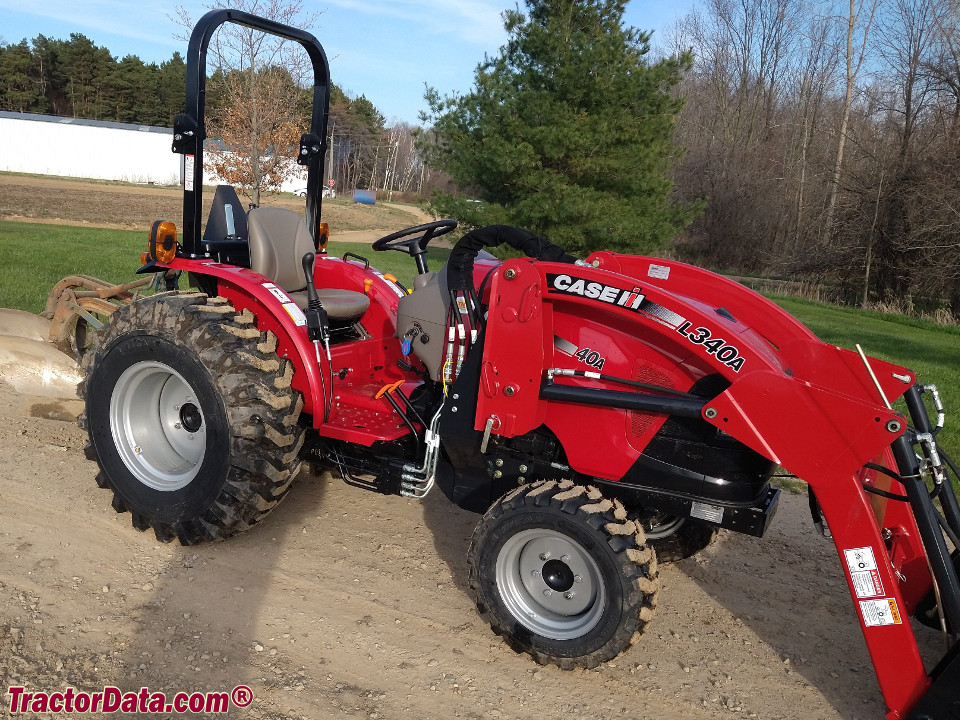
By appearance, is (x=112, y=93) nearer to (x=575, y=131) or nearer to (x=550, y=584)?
(x=575, y=131)

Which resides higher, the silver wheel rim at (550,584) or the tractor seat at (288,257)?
the tractor seat at (288,257)

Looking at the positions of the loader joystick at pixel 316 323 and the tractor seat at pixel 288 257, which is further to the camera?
the tractor seat at pixel 288 257

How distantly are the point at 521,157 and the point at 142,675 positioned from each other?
12410 millimetres

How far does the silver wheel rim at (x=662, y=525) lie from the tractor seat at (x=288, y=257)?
198 centimetres

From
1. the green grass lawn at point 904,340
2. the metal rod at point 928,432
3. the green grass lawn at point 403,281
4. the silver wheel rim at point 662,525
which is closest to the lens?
the metal rod at point 928,432

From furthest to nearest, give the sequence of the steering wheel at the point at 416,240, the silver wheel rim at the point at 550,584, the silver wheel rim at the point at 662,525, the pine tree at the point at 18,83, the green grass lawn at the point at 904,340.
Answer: the pine tree at the point at 18,83 < the green grass lawn at the point at 904,340 < the steering wheel at the point at 416,240 < the silver wheel rim at the point at 662,525 < the silver wheel rim at the point at 550,584

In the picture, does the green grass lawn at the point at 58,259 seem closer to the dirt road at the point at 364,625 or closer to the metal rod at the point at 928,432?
the dirt road at the point at 364,625

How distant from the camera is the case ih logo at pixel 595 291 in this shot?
2.97 m

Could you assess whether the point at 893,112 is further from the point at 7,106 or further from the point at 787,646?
the point at 7,106

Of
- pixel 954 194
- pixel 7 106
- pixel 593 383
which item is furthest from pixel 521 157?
pixel 7 106

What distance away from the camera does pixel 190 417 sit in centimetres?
419

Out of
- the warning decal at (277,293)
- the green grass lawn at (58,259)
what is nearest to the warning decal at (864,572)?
the warning decal at (277,293)

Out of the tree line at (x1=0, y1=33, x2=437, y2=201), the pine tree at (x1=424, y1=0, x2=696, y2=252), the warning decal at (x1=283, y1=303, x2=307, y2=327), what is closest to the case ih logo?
the warning decal at (x1=283, y1=303, x2=307, y2=327)

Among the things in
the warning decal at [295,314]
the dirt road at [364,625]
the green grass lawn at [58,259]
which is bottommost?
the dirt road at [364,625]
